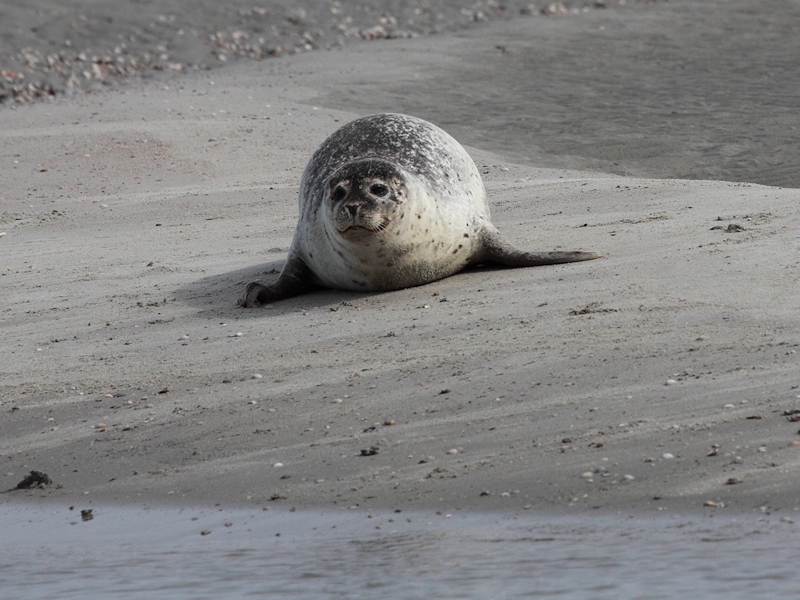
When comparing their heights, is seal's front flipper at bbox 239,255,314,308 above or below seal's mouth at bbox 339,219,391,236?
below

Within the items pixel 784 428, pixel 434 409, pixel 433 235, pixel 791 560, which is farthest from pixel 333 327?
pixel 791 560

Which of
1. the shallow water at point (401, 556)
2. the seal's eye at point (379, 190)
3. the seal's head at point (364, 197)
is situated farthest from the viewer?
the seal's eye at point (379, 190)

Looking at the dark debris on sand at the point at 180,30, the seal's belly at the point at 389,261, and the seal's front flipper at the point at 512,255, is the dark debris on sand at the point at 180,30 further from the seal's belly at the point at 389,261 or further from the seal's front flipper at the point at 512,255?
the seal's front flipper at the point at 512,255

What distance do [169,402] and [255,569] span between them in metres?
1.60

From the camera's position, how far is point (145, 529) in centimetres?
370

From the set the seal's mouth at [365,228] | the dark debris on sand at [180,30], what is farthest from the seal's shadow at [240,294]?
the dark debris on sand at [180,30]

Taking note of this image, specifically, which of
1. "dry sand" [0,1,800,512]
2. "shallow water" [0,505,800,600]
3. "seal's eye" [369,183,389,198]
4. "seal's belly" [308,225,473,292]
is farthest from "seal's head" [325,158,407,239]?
"shallow water" [0,505,800,600]

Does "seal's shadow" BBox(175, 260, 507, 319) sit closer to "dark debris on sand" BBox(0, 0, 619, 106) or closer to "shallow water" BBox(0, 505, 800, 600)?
"shallow water" BBox(0, 505, 800, 600)

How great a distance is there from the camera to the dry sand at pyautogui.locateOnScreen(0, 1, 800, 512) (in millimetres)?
3770

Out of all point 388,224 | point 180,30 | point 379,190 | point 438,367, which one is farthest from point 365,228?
point 180,30

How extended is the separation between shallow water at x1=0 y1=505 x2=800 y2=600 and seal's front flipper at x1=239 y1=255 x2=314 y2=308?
2479 millimetres

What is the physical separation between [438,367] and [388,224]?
1.40 meters

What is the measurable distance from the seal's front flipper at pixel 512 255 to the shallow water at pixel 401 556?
2853 mm

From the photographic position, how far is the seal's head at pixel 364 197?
5.92 m
